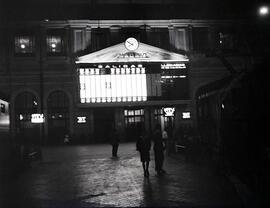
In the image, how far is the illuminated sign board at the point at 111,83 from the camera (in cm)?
3119

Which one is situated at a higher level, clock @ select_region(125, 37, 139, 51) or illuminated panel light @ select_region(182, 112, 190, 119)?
clock @ select_region(125, 37, 139, 51)

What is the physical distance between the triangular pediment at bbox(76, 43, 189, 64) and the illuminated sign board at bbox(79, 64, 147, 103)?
61 cm

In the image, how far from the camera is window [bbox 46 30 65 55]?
33531mm

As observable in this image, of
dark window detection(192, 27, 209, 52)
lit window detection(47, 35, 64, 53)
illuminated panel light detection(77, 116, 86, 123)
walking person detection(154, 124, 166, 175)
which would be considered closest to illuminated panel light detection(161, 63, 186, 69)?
dark window detection(192, 27, 209, 52)

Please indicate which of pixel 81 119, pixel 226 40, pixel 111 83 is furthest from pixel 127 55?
pixel 226 40

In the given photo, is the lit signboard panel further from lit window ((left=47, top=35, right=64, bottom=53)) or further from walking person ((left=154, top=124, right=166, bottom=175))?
lit window ((left=47, top=35, right=64, bottom=53))

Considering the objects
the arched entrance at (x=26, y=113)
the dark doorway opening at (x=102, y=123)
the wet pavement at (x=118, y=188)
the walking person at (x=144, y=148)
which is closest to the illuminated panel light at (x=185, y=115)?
the dark doorway opening at (x=102, y=123)

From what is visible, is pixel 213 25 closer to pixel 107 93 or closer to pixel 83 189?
pixel 107 93

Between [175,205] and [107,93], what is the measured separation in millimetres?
23245

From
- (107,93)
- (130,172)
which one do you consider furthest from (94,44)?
(130,172)

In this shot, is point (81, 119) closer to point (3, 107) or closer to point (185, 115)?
point (185, 115)

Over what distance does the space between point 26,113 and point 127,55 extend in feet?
33.0

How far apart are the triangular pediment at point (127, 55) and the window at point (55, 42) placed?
333cm

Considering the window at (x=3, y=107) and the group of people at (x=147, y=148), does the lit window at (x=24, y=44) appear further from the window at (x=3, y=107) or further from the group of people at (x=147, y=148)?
the group of people at (x=147, y=148)
